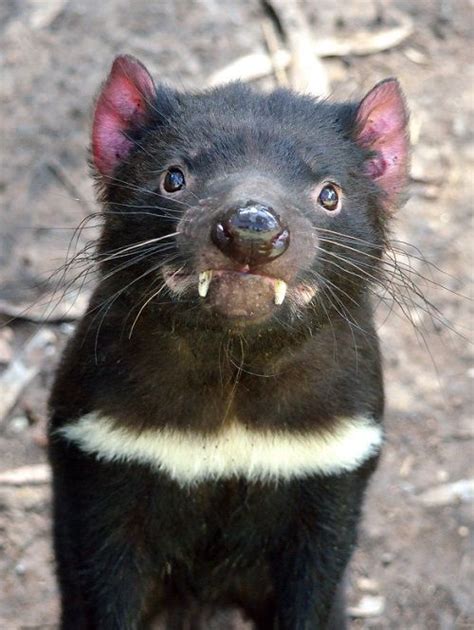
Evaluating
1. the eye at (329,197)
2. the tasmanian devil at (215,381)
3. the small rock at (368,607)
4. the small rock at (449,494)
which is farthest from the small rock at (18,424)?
the eye at (329,197)

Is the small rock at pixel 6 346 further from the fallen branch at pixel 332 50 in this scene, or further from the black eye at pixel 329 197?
the black eye at pixel 329 197

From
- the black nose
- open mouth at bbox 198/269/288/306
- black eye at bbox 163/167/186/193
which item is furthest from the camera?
black eye at bbox 163/167/186/193

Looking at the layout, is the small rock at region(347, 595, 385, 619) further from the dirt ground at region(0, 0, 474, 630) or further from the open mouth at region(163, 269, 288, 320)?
the open mouth at region(163, 269, 288, 320)

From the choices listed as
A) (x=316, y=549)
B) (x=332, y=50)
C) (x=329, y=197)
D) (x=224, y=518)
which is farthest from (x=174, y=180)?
(x=332, y=50)

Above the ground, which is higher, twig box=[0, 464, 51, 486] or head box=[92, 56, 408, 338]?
head box=[92, 56, 408, 338]

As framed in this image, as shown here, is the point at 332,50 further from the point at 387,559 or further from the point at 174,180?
the point at 174,180

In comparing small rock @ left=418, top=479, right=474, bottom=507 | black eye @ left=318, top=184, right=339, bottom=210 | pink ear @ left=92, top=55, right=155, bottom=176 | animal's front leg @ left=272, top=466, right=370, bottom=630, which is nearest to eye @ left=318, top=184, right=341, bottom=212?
black eye @ left=318, top=184, right=339, bottom=210

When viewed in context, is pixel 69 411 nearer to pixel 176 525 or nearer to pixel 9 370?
pixel 176 525
